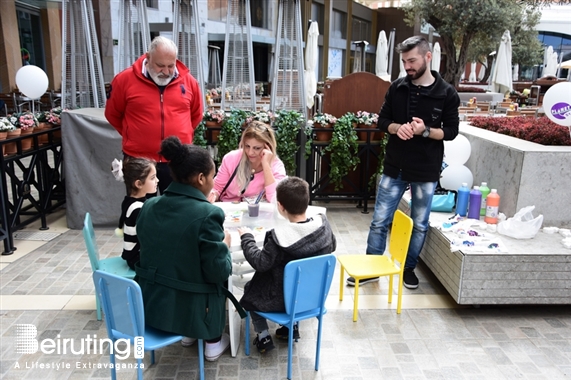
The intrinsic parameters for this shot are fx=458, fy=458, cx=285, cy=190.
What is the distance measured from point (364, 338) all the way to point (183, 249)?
1.48 m

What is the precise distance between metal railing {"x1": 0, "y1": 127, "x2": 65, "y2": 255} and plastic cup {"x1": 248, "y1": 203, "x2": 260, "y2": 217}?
248cm

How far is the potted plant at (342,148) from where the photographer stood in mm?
5336

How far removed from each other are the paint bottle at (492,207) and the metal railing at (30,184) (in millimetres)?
4099

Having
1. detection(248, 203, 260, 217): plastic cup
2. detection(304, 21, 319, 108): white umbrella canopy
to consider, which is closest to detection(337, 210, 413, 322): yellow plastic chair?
detection(248, 203, 260, 217): plastic cup

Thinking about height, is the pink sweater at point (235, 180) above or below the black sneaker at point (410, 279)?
above

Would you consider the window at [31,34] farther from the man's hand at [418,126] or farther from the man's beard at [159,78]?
the man's hand at [418,126]

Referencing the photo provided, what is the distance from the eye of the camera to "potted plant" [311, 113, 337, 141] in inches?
213

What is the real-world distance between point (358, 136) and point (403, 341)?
10.4 ft

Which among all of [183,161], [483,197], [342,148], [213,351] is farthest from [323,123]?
[183,161]

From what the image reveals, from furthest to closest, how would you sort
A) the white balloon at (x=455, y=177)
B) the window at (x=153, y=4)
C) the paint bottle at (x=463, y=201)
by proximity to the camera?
the window at (x=153, y=4)
the white balloon at (x=455, y=177)
the paint bottle at (x=463, y=201)

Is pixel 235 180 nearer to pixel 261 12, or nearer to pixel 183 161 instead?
pixel 183 161

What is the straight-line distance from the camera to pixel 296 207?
2387 millimetres

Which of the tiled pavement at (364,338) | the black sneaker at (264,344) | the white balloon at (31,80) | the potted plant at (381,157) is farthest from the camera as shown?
the potted plant at (381,157)

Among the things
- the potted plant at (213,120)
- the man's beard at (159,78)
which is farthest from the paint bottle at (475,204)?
the potted plant at (213,120)
